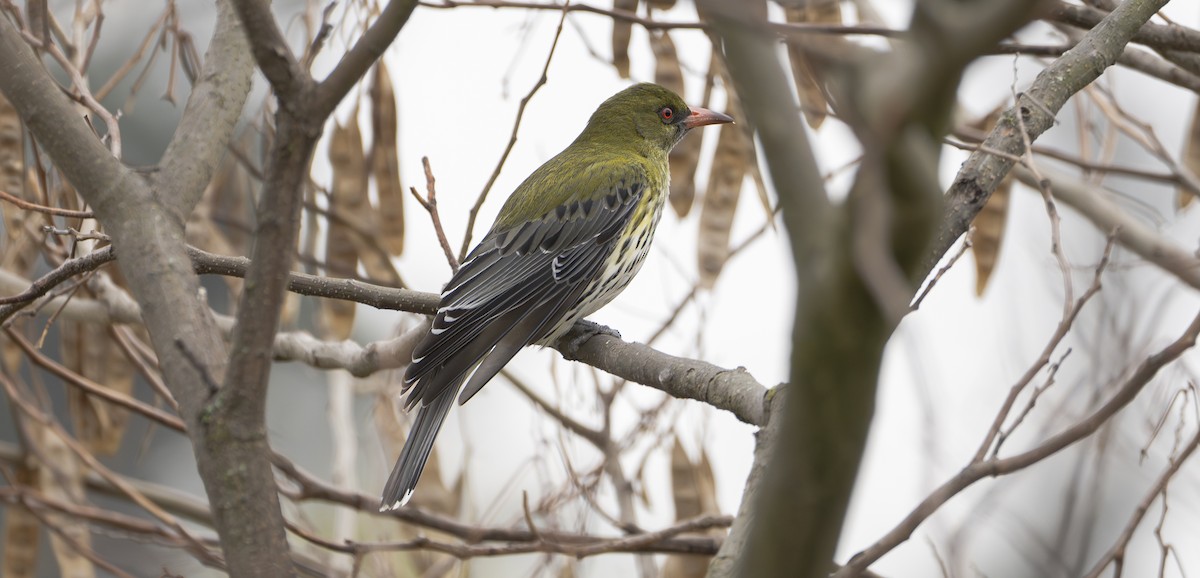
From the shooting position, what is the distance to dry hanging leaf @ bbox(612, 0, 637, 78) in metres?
4.50

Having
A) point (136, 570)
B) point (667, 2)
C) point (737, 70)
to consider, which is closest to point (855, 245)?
point (737, 70)

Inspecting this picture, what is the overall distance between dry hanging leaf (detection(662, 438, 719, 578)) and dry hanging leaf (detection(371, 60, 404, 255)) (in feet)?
4.86

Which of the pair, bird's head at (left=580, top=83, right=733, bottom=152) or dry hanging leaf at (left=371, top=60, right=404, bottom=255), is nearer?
dry hanging leaf at (left=371, top=60, right=404, bottom=255)

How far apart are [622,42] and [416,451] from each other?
177cm

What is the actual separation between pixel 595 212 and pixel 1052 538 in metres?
2.86

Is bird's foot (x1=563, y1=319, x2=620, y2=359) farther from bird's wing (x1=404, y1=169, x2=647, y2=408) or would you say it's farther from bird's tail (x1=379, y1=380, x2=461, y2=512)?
bird's tail (x1=379, y1=380, x2=461, y2=512)

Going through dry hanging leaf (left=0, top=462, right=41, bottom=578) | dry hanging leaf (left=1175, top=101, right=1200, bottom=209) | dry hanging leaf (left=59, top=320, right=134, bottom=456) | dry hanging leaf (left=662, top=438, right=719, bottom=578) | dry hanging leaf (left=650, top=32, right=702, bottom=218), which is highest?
dry hanging leaf (left=650, top=32, right=702, bottom=218)

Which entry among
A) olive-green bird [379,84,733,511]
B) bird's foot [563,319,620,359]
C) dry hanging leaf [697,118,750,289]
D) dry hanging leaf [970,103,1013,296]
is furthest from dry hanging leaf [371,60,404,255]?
dry hanging leaf [970,103,1013,296]

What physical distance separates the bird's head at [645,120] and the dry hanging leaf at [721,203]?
0.68m

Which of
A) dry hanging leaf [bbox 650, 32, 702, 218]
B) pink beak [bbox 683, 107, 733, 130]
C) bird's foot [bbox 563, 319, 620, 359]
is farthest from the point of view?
pink beak [bbox 683, 107, 733, 130]

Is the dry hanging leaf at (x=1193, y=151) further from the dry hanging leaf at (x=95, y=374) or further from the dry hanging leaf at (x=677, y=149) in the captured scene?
the dry hanging leaf at (x=95, y=374)

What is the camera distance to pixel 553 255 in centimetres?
488

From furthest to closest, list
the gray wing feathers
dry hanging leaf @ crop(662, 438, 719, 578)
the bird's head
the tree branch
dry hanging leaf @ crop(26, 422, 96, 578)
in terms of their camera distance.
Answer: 1. the bird's head
2. dry hanging leaf @ crop(26, 422, 96, 578)
3. dry hanging leaf @ crop(662, 438, 719, 578)
4. the gray wing feathers
5. the tree branch

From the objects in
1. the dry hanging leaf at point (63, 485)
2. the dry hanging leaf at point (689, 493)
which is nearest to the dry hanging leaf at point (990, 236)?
the dry hanging leaf at point (689, 493)
